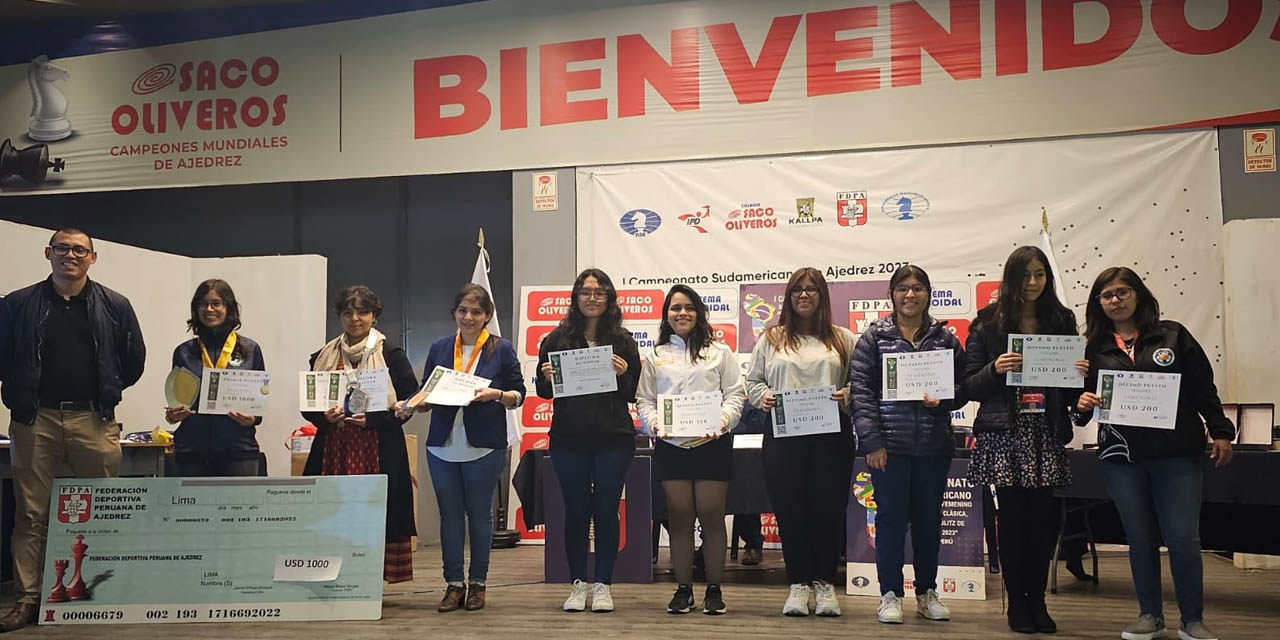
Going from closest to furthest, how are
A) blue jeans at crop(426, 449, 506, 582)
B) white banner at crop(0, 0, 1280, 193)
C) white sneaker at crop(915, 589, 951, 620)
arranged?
1. white sneaker at crop(915, 589, 951, 620)
2. blue jeans at crop(426, 449, 506, 582)
3. white banner at crop(0, 0, 1280, 193)

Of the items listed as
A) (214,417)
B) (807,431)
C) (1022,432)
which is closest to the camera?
(1022,432)

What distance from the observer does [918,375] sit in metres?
3.80

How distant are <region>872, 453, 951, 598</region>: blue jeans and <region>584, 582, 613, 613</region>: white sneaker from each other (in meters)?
1.16

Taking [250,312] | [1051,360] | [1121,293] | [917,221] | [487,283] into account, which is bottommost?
[1051,360]

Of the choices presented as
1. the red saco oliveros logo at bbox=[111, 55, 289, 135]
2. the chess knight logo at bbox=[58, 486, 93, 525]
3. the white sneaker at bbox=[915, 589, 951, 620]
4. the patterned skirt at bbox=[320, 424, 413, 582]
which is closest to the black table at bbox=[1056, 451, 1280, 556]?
the white sneaker at bbox=[915, 589, 951, 620]

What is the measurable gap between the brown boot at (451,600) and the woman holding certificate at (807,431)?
142 centimetres

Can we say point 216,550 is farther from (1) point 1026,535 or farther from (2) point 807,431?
(1) point 1026,535

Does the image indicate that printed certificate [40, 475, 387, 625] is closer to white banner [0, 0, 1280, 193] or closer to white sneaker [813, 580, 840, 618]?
white sneaker [813, 580, 840, 618]

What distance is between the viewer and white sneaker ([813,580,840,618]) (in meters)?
4.06

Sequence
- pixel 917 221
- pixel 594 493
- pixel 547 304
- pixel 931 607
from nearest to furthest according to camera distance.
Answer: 1. pixel 931 607
2. pixel 594 493
3. pixel 917 221
4. pixel 547 304

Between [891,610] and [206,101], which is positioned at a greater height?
[206,101]

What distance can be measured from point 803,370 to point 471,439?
4.68 feet

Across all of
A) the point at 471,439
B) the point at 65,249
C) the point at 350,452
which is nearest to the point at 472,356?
the point at 471,439

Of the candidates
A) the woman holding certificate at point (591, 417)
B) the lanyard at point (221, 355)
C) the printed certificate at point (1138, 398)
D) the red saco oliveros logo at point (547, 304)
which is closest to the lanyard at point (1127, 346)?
the printed certificate at point (1138, 398)
